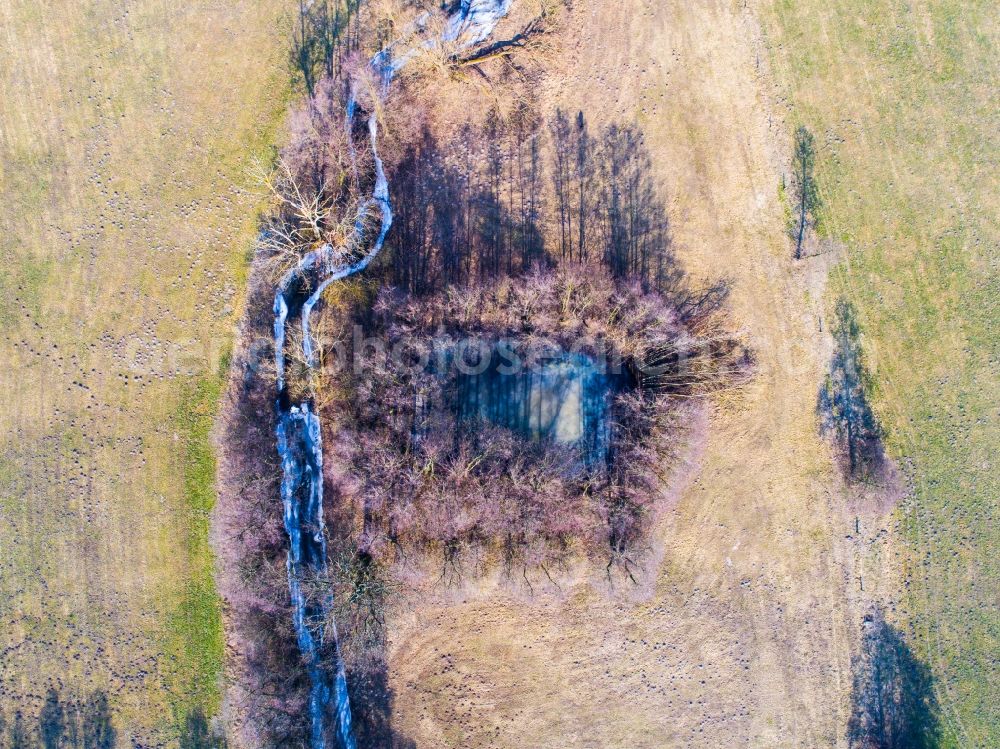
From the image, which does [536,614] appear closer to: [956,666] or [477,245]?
[477,245]

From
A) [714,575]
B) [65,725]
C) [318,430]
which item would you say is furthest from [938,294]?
[65,725]

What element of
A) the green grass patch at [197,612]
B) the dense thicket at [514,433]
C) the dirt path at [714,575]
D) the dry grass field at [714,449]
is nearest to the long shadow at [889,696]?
the dry grass field at [714,449]

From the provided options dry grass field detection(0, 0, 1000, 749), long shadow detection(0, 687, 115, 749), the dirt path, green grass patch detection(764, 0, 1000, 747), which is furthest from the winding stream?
green grass patch detection(764, 0, 1000, 747)

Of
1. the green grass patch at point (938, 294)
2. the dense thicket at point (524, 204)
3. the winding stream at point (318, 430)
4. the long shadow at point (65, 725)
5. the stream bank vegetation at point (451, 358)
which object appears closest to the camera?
the stream bank vegetation at point (451, 358)

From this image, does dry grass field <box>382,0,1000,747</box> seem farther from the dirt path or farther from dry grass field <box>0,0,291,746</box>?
dry grass field <box>0,0,291,746</box>

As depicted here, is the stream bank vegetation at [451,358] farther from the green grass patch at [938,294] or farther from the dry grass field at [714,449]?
the green grass patch at [938,294]

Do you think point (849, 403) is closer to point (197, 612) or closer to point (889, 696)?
point (889, 696)
